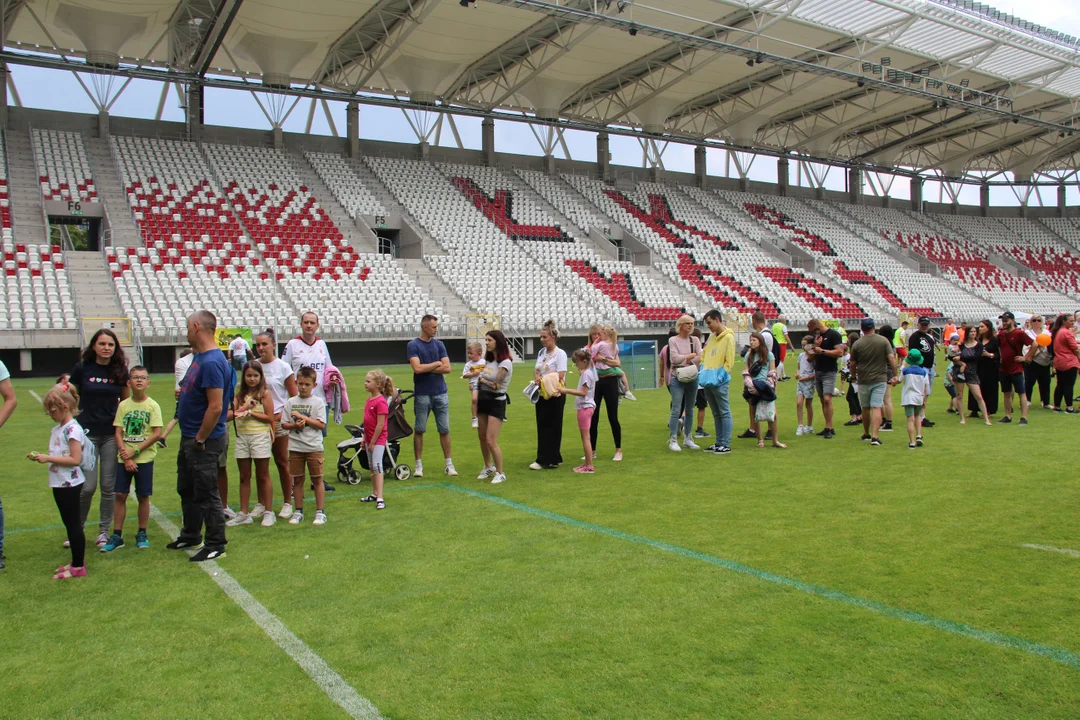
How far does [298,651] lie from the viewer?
4.03m

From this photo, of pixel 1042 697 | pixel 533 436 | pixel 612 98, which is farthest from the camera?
pixel 612 98

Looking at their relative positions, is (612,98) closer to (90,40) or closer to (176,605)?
(90,40)

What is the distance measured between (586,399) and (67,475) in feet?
16.4

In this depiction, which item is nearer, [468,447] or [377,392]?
[377,392]

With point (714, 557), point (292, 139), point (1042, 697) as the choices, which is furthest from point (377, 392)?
point (292, 139)

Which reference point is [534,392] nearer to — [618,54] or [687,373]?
[687,373]

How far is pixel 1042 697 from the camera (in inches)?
132

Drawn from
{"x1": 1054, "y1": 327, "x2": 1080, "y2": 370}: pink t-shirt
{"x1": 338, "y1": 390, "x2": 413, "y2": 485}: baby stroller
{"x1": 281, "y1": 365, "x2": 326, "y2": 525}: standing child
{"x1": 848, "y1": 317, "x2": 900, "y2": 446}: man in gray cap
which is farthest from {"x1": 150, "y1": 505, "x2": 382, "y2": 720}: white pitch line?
{"x1": 1054, "y1": 327, "x2": 1080, "y2": 370}: pink t-shirt

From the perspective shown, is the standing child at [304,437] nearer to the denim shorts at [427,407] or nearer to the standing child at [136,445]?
the standing child at [136,445]

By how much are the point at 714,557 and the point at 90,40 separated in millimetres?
31070

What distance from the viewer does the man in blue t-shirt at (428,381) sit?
830 centimetres

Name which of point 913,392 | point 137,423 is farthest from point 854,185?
point 137,423

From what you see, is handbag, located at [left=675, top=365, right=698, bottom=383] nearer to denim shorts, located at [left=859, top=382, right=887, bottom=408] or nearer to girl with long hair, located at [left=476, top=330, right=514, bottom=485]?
denim shorts, located at [left=859, top=382, right=887, bottom=408]

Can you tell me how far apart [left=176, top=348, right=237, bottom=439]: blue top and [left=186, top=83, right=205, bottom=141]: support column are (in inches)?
1251
